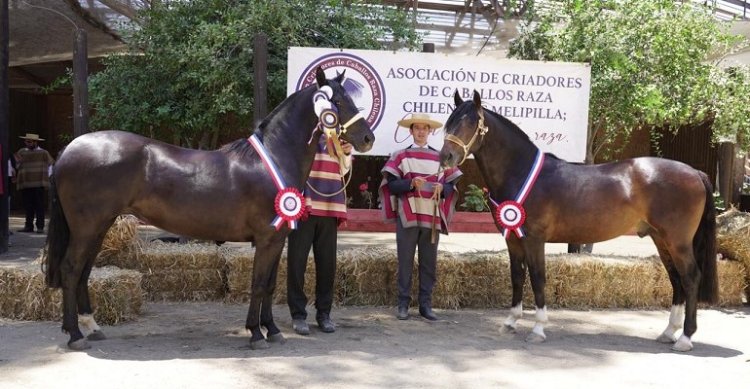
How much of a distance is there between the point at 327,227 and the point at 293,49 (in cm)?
237

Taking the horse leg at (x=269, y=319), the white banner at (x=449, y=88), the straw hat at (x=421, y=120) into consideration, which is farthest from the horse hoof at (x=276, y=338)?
the white banner at (x=449, y=88)

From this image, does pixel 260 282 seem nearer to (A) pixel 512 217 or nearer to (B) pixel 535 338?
(A) pixel 512 217

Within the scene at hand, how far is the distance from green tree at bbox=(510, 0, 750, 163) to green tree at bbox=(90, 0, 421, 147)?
2.42 meters

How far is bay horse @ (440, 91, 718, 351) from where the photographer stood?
574cm

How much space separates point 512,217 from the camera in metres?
5.77

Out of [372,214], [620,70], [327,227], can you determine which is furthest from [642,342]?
[372,214]

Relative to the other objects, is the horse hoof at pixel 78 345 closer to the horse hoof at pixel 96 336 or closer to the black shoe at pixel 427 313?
the horse hoof at pixel 96 336

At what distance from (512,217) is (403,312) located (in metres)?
1.44

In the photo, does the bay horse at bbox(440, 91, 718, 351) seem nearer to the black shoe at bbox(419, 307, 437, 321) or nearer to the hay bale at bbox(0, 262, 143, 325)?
the black shoe at bbox(419, 307, 437, 321)

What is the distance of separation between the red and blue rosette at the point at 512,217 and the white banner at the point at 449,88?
1970mm

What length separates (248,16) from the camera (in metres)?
8.58

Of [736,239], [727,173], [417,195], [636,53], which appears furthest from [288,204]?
[727,173]

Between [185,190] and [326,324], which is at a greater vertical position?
[185,190]

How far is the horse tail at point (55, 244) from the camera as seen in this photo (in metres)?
5.13
